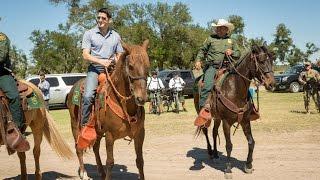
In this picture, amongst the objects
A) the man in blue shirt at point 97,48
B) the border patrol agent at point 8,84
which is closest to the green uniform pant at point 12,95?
the border patrol agent at point 8,84

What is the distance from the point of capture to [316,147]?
408 inches

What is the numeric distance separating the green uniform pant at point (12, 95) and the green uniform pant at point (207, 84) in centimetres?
375

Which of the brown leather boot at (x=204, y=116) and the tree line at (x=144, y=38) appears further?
the tree line at (x=144, y=38)

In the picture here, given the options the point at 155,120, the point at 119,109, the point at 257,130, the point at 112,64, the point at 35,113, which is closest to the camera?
the point at 119,109

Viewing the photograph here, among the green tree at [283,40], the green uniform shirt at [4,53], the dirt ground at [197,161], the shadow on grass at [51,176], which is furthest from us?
the green tree at [283,40]

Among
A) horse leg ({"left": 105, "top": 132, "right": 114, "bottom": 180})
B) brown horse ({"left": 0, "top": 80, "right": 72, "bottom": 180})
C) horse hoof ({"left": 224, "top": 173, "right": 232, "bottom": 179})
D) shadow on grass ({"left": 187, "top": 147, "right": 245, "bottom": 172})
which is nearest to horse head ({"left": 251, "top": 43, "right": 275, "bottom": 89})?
horse hoof ({"left": 224, "top": 173, "right": 232, "bottom": 179})

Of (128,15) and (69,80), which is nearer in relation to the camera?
(69,80)

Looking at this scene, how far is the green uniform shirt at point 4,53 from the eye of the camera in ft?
21.7

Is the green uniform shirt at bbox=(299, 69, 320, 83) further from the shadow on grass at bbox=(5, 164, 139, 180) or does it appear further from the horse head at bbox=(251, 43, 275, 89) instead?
the shadow on grass at bbox=(5, 164, 139, 180)

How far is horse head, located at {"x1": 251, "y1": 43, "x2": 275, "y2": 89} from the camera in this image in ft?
25.6

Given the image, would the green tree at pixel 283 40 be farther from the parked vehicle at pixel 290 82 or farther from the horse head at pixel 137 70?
the horse head at pixel 137 70

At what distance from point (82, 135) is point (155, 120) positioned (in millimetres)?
11951

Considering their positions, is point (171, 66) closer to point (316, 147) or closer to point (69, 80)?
point (69, 80)

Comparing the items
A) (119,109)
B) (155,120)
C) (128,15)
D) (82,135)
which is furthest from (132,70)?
(128,15)
